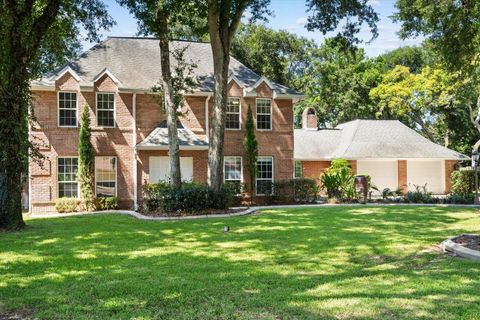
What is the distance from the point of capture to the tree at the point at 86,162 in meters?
21.1

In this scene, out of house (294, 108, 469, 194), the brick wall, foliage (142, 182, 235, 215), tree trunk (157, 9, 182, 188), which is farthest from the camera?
the brick wall

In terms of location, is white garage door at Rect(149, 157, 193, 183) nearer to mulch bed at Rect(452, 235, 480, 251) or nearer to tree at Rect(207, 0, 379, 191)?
tree at Rect(207, 0, 379, 191)

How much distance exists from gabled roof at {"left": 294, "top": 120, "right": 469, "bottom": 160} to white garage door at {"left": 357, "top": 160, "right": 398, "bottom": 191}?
1.34 meters

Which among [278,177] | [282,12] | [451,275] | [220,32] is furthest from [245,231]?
[278,177]

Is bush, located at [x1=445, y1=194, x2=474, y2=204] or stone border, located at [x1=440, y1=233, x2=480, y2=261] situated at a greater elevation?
stone border, located at [x1=440, y1=233, x2=480, y2=261]

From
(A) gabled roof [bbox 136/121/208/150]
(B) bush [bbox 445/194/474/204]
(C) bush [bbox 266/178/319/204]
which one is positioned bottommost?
(B) bush [bbox 445/194/474/204]

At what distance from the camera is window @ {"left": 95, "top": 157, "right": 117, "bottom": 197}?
2183 centimetres

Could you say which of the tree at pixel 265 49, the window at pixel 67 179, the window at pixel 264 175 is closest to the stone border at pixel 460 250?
the window at pixel 264 175

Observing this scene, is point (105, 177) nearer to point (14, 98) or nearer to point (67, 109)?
point (67, 109)

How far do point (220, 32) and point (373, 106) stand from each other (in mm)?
30361

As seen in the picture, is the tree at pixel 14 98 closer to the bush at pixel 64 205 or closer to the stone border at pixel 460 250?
the bush at pixel 64 205

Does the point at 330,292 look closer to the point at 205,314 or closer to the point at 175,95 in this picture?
the point at 205,314

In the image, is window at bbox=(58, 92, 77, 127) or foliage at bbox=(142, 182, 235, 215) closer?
foliage at bbox=(142, 182, 235, 215)

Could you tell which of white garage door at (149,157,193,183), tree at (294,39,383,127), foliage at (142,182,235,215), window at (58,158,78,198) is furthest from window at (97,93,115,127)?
tree at (294,39,383,127)
